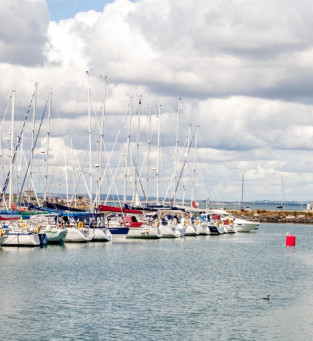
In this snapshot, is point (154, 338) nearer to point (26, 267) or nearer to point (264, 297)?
point (264, 297)

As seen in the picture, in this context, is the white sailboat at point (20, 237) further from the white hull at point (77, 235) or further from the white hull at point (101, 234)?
the white hull at point (101, 234)

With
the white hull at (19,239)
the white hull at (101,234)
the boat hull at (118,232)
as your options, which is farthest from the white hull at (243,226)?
the white hull at (19,239)

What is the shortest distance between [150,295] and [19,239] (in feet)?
105

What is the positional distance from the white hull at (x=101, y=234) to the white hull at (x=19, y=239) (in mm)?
11310

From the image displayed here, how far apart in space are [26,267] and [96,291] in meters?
13.7

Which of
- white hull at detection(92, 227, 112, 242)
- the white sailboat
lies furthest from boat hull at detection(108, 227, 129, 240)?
the white sailboat

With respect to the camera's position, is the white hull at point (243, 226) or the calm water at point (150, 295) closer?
the calm water at point (150, 295)

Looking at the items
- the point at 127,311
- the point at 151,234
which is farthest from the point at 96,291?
the point at 151,234

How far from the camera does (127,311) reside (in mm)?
41344

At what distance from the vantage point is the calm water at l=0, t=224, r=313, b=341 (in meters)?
36.5

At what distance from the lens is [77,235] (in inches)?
3344

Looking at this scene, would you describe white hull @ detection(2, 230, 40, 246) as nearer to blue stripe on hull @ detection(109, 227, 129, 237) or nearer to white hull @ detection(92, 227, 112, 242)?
white hull @ detection(92, 227, 112, 242)

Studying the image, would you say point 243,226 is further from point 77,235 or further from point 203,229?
point 77,235

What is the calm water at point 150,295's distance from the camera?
36531 millimetres
